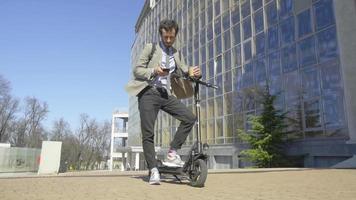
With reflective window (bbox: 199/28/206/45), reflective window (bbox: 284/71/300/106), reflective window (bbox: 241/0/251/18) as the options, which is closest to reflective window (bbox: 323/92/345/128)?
reflective window (bbox: 284/71/300/106)

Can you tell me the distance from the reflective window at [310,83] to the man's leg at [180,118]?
1312 centimetres

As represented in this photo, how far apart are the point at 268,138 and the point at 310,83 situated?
3228 mm

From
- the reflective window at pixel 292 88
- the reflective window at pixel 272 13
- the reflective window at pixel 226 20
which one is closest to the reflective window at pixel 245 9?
the reflective window at pixel 226 20

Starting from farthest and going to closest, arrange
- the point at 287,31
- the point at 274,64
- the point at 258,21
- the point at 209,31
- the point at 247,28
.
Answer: the point at 209,31 < the point at 247,28 < the point at 258,21 < the point at 274,64 < the point at 287,31

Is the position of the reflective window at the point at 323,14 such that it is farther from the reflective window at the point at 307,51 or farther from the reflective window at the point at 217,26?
the reflective window at the point at 217,26

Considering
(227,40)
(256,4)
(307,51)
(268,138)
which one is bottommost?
(268,138)

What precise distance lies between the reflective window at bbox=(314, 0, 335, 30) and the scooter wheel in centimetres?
1393

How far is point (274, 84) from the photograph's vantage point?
1869 centimetres

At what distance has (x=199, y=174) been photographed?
3.37m

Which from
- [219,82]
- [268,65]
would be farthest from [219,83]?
[268,65]

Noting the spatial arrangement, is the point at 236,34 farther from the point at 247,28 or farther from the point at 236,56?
the point at 236,56

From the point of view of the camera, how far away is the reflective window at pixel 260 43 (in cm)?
1998

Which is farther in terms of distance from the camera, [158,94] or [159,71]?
[158,94]

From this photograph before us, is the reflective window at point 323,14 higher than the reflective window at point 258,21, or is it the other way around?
the reflective window at point 258,21
